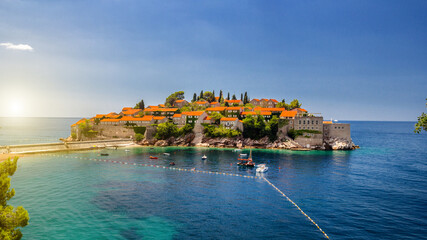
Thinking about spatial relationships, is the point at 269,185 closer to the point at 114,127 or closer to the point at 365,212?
the point at 365,212

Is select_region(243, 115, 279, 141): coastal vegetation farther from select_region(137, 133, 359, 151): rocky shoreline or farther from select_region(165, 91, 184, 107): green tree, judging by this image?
select_region(165, 91, 184, 107): green tree

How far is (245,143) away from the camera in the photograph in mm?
111875

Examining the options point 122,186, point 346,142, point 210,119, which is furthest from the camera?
point 210,119

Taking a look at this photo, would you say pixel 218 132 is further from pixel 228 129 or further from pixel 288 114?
pixel 288 114

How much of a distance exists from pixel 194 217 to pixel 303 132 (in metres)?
88.9

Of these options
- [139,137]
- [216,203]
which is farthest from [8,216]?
[139,137]

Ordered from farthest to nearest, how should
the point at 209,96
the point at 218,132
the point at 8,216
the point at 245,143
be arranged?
the point at 209,96
the point at 218,132
the point at 245,143
the point at 8,216

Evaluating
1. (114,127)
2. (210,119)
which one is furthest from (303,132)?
(114,127)

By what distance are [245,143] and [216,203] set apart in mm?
76687

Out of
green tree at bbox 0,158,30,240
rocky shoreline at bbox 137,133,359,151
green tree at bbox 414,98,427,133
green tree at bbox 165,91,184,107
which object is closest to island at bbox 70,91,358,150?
rocky shoreline at bbox 137,133,359,151

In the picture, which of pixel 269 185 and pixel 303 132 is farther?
pixel 303 132

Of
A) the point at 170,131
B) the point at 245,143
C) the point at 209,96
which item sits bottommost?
the point at 245,143

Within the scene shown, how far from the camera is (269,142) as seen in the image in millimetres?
109688

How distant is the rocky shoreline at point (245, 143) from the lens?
104500 millimetres
